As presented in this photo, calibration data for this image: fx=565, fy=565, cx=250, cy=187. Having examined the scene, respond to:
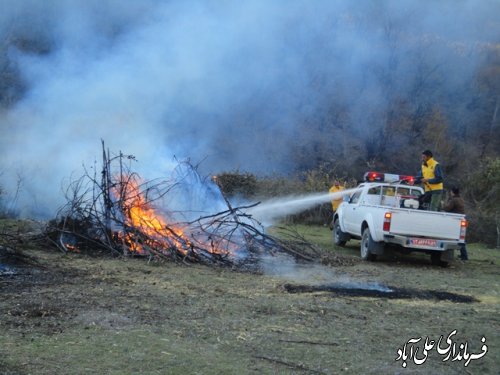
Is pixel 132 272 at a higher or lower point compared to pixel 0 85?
lower

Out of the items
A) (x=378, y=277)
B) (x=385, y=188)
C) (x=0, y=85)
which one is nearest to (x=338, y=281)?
(x=378, y=277)

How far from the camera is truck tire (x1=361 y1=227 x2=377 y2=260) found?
1155 cm

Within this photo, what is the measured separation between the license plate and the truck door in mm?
1941

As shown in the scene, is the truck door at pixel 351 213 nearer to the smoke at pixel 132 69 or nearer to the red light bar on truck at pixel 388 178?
the red light bar on truck at pixel 388 178

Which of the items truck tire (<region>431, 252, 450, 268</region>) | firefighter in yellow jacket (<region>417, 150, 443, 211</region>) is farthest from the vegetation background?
truck tire (<region>431, 252, 450, 268</region>)

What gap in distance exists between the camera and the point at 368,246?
11680mm

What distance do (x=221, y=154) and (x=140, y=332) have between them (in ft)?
54.0

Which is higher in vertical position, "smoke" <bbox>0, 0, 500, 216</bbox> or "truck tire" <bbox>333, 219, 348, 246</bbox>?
"smoke" <bbox>0, 0, 500, 216</bbox>

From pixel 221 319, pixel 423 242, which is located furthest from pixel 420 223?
pixel 221 319

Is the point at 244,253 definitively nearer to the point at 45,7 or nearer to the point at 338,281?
the point at 338,281

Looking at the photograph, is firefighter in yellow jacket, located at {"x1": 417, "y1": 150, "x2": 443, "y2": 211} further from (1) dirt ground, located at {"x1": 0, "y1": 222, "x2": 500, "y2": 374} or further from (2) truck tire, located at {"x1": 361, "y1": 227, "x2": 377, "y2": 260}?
(1) dirt ground, located at {"x1": 0, "y1": 222, "x2": 500, "y2": 374}

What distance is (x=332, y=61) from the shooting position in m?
18.3

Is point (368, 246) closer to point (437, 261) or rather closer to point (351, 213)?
point (437, 261)

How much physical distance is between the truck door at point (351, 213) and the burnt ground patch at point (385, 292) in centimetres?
451
